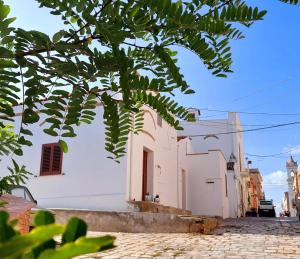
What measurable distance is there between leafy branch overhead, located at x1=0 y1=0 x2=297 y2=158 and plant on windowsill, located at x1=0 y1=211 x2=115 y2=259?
97 cm

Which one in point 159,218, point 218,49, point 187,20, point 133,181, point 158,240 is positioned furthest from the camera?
point 133,181

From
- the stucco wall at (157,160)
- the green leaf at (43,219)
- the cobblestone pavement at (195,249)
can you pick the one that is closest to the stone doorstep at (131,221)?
the cobblestone pavement at (195,249)

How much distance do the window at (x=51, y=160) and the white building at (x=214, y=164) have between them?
9078 mm

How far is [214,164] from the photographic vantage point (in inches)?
849

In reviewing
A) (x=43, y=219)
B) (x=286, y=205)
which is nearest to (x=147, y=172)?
(x=43, y=219)

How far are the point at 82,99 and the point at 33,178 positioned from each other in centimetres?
1332

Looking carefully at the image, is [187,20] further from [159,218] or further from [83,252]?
[159,218]

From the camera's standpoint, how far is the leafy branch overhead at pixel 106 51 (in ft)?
4.67

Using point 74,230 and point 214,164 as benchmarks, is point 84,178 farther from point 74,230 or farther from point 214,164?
point 74,230

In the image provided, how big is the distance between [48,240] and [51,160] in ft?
46.8

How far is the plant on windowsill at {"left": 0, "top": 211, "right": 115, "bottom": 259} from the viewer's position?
0.47 m

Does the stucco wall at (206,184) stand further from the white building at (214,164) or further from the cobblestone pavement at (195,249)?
the cobblestone pavement at (195,249)

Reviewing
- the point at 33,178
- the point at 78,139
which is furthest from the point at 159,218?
the point at 33,178

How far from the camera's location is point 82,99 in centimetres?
184
